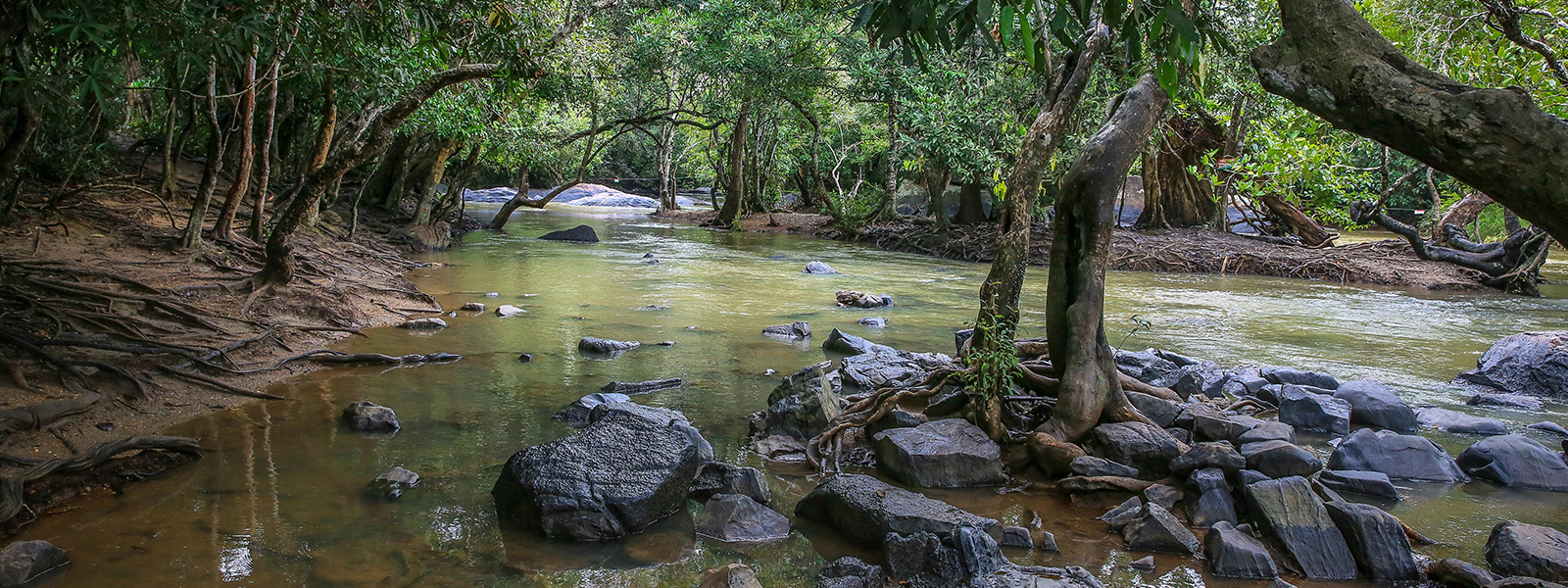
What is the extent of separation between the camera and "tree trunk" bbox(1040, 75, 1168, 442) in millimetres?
4730

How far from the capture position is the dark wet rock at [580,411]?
5164 millimetres

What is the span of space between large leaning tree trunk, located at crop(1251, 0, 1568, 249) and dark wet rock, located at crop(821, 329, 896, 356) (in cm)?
495

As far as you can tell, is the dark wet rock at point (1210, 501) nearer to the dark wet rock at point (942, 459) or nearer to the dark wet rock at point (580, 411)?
the dark wet rock at point (942, 459)


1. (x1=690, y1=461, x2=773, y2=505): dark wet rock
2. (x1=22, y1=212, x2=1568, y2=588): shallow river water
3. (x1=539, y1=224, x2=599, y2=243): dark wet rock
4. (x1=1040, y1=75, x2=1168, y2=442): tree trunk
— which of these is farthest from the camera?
(x1=539, y1=224, x2=599, y2=243): dark wet rock

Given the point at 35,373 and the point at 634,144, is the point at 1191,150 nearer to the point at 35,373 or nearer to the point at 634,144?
the point at 35,373

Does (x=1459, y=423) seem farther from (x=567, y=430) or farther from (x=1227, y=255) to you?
(x=1227, y=255)

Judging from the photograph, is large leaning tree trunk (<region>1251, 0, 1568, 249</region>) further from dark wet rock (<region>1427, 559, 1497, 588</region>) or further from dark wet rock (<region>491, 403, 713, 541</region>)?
dark wet rock (<region>491, 403, 713, 541</region>)

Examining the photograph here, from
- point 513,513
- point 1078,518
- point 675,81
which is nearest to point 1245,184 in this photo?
point 1078,518

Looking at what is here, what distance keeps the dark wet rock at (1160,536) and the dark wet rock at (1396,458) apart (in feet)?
5.17

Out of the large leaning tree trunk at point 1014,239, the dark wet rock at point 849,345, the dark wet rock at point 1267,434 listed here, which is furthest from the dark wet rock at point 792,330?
the dark wet rock at point 1267,434

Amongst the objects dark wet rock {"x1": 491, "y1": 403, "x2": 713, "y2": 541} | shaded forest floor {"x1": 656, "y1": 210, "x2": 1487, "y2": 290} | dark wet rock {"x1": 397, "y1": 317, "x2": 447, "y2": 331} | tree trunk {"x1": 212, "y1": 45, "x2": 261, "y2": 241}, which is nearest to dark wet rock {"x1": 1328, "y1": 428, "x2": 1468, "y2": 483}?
dark wet rock {"x1": 491, "y1": 403, "x2": 713, "y2": 541}

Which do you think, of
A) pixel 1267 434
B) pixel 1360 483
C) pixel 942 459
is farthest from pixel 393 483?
pixel 1360 483

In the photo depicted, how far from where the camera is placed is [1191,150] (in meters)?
20.6

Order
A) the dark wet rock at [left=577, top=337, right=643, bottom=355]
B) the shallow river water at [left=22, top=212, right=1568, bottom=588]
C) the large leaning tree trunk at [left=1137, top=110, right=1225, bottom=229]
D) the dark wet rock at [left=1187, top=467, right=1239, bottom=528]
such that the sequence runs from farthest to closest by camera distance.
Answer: the large leaning tree trunk at [left=1137, top=110, right=1225, bottom=229] → the dark wet rock at [left=577, top=337, right=643, bottom=355] → the dark wet rock at [left=1187, top=467, right=1239, bottom=528] → the shallow river water at [left=22, top=212, right=1568, bottom=588]
